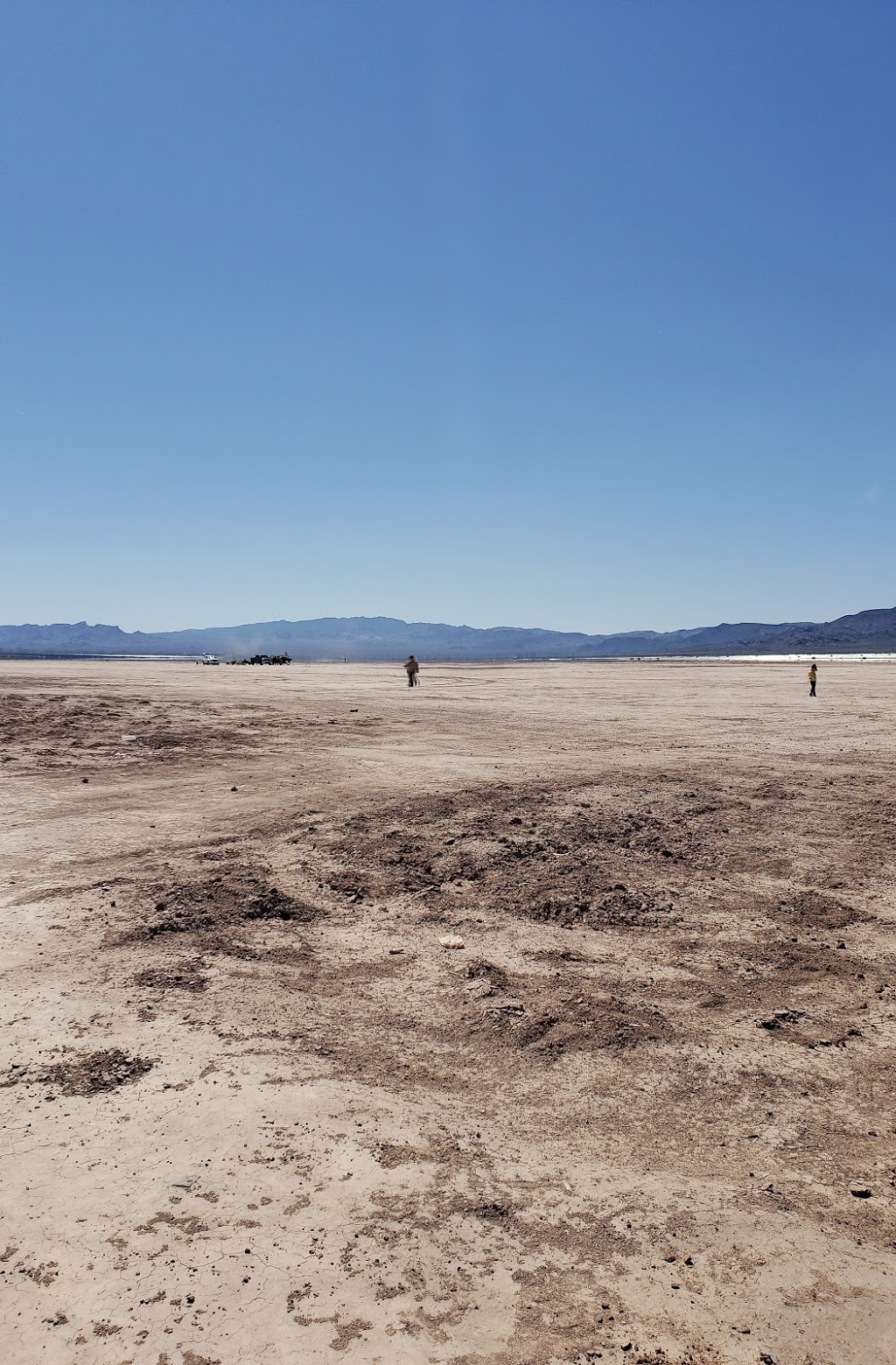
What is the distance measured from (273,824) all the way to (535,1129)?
5.96 metres

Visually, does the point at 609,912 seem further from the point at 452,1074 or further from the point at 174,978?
the point at 174,978

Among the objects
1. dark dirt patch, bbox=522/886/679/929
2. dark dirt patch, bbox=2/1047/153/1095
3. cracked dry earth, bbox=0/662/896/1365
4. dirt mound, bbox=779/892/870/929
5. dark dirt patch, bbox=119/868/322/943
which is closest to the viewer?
cracked dry earth, bbox=0/662/896/1365

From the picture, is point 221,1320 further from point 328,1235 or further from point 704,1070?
point 704,1070

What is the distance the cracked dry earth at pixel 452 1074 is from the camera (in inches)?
132

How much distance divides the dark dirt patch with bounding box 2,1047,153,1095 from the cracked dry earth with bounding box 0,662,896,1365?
28 millimetres

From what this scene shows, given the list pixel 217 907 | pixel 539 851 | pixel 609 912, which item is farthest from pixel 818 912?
pixel 217 907

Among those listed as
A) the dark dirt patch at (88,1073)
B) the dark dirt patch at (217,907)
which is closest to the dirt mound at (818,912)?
the dark dirt patch at (217,907)

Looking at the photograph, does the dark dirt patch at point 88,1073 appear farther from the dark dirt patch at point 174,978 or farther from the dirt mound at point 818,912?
the dirt mound at point 818,912

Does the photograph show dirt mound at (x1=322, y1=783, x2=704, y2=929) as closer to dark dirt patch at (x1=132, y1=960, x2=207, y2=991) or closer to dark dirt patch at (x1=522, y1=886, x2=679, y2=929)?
dark dirt patch at (x1=522, y1=886, x2=679, y2=929)

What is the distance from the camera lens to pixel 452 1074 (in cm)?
524

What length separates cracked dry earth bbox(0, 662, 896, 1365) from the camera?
3352 mm

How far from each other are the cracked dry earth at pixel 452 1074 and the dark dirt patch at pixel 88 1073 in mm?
28

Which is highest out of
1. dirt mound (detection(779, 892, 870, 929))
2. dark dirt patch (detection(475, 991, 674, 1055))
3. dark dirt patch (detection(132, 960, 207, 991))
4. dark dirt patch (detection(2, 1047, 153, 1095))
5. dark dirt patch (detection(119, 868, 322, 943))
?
dark dirt patch (detection(119, 868, 322, 943))

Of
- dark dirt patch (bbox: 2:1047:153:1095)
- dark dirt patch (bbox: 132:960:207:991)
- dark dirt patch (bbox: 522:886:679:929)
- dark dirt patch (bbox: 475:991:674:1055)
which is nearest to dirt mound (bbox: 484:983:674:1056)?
dark dirt patch (bbox: 475:991:674:1055)
